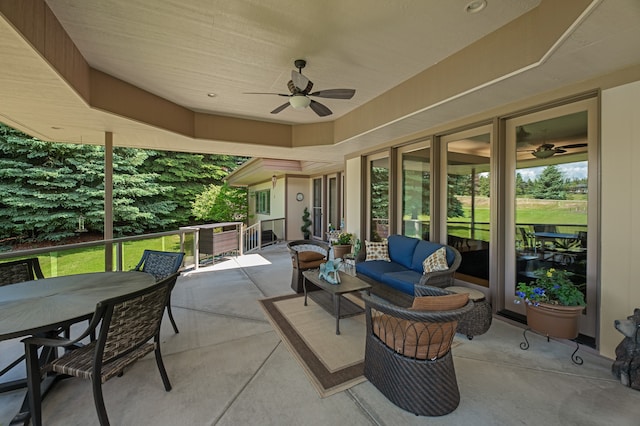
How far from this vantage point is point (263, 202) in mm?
14695

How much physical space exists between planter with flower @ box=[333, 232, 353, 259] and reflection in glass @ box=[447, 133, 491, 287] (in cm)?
271

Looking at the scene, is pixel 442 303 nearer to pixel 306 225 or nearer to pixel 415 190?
pixel 415 190

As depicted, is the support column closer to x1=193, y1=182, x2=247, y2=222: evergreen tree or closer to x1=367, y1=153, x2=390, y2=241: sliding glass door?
Result: x1=367, y1=153, x2=390, y2=241: sliding glass door

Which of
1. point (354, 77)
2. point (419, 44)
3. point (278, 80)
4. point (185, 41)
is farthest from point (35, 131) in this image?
point (419, 44)

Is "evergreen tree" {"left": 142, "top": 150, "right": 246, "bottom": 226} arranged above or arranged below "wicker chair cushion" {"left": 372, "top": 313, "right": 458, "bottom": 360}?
above

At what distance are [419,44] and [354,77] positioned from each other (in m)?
1.03

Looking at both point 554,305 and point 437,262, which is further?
point 437,262

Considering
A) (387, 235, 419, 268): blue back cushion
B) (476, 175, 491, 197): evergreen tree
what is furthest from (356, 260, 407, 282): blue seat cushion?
(476, 175, 491, 197): evergreen tree

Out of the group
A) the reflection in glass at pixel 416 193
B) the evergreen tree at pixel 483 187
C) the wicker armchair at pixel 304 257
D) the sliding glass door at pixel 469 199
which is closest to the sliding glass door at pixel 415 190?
the reflection in glass at pixel 416 193

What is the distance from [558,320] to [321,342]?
2.41 m

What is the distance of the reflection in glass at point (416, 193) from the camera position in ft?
16.2

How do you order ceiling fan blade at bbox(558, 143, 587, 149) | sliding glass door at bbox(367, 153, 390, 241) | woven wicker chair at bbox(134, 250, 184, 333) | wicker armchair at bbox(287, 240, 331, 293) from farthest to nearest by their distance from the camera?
1. sliding glass door at bbox(367, 153, 390, 241)
2. wicker armchair at bbox(287, 240, 331, 293)
3. woven wicker chair at bbox(134, 250, 184, 333)
4. ceiling fan blade at bbox(558, 143, 587, 149)

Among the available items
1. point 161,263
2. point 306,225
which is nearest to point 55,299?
point 161,263

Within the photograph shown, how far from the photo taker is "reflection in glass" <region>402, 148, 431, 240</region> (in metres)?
4.95
